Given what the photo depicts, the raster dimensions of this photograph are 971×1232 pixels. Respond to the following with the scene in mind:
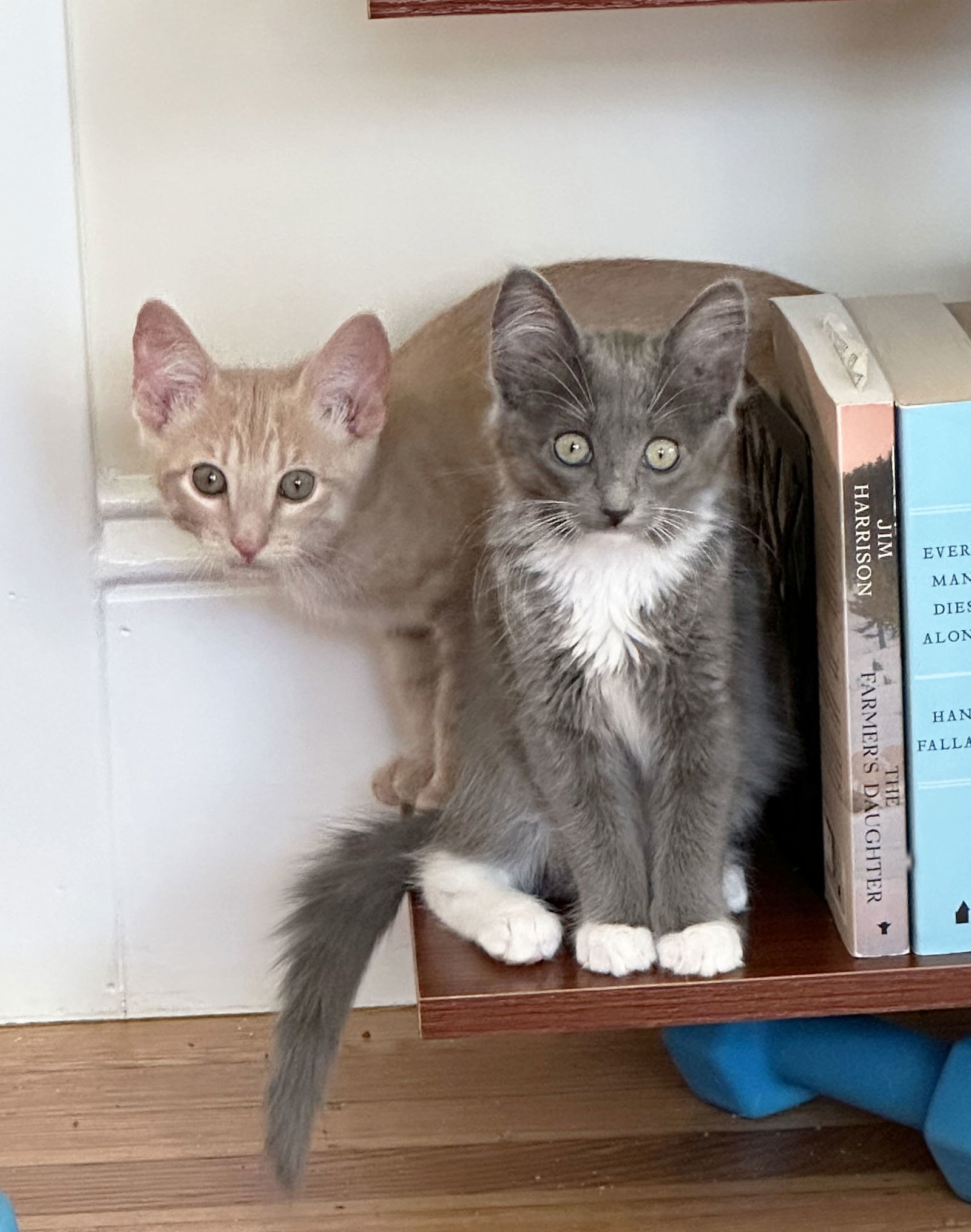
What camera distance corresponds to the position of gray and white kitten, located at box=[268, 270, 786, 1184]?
3.01 feet

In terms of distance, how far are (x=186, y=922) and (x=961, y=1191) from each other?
0.68m

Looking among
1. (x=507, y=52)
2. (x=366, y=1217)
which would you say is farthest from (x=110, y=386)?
(x=366, y=1217)

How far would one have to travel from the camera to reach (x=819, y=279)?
1270mm

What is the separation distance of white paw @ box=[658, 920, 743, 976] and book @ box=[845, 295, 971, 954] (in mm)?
118

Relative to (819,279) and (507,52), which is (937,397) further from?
(507,52)

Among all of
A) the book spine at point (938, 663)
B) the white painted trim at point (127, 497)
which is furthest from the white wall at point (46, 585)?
the book spine at point (938, 663)

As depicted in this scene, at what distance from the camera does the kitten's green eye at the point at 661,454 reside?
92 centimetres

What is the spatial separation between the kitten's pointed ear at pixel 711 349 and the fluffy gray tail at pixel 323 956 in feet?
1.31

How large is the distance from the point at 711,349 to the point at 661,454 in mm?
71

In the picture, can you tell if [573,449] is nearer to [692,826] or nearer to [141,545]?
[692,826]

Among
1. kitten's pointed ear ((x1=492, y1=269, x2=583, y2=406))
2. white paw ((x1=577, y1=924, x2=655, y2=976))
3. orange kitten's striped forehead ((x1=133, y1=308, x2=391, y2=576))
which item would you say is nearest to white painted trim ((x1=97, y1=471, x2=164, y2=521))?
orange kitten's striped forehead ((x1=133, y1=308, x2=391, y2=576))

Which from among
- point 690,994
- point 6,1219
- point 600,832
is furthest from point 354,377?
point 6,1219

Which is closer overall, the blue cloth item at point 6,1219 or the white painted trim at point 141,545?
the blue cloth item at point 6,1219

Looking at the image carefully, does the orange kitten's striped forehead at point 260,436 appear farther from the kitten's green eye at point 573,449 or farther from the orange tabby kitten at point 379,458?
the kitten's green eye at point 573,449
